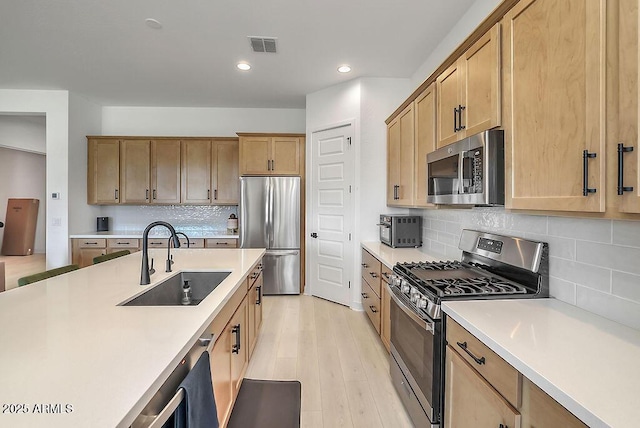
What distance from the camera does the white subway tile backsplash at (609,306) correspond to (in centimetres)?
117

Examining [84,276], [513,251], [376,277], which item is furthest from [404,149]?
[84,276]

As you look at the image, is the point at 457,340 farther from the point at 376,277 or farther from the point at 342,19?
the point at 342,19

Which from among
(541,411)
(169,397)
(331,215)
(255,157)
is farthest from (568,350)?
(255,157)

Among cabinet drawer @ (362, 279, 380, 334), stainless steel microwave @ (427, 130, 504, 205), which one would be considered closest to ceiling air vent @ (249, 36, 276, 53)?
stainless steel microwave @ (427, 130, 504, 205)

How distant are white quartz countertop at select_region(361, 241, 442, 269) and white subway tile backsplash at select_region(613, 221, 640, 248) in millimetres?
1316

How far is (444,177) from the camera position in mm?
2100

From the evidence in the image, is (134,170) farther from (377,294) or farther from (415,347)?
(415,347)

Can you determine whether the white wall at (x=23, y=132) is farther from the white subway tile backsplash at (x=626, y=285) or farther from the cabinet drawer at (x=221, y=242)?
the white subway tile backsplash at (x=626, y=285)

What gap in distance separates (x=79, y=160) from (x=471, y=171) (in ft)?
17.3

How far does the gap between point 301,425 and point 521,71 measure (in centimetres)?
222

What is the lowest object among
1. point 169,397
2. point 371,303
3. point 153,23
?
point 371,303

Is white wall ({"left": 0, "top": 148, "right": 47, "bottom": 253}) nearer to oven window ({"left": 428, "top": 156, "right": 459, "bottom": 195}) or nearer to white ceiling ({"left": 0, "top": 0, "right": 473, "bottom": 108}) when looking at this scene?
white ceiling ({"left": 0, "top": 0, "right": 473, "bottom": 108})

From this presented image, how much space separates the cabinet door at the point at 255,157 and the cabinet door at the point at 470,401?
364 centimetres

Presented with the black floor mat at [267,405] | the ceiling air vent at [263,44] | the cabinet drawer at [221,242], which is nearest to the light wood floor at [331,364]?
the black floor mat at [267,405]
